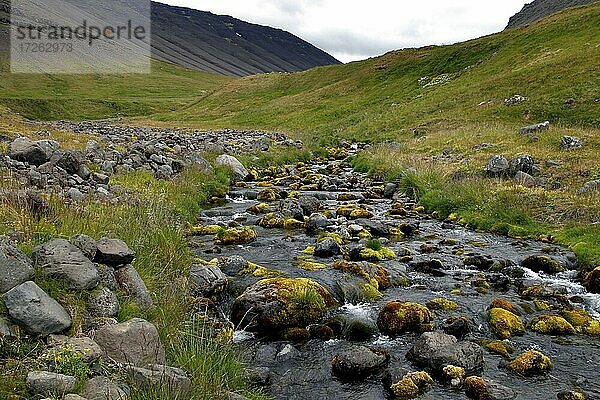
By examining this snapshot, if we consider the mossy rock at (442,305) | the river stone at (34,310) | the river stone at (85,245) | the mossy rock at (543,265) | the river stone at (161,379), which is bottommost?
the mossy rock at (442,305)

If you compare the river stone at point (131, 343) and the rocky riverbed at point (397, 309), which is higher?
the river stone at point (131, 343)

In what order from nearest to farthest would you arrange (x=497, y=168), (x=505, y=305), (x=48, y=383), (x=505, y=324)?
1. (x=48, y=383)
2. (x=505, y=324)
3. (x=505, y=305)
4. (x=497, y=168)

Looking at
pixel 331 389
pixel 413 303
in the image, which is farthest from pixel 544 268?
pixel 331 389

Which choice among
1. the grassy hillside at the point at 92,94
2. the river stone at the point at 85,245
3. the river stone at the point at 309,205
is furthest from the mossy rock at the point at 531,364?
the grassy hillside at the point at 92,94

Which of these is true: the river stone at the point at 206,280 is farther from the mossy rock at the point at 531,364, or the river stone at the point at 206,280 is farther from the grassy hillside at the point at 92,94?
the grassy hillside at the point at 92,94

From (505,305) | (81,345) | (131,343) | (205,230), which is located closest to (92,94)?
(205,230)

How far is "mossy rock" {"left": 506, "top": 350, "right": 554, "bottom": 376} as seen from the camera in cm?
862

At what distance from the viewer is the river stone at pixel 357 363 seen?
8.53 m

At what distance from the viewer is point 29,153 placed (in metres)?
16.7

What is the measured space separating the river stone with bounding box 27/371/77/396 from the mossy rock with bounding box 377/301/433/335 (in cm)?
659

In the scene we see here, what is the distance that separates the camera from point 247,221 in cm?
1867

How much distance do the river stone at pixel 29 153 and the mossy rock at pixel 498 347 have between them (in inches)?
586

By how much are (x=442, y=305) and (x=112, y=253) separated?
23.4 ft

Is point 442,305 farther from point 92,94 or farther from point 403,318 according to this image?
point 92,94
